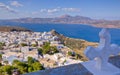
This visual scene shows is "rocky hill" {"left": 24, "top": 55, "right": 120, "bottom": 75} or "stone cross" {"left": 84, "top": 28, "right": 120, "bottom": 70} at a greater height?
"stone cross" {"left": 84, "top": 28, "right": 120, "bottom": 70}

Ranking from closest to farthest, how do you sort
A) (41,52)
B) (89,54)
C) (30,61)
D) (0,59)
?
(89,54) → (30,61) → (0,59) → (41,52)

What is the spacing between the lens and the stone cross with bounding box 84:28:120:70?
1.68 metres

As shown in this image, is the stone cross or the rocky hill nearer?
the stone cross

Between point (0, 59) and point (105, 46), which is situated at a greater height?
point (105, 46)

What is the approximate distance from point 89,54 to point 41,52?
2578 cm

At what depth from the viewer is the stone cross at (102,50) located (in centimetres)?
168

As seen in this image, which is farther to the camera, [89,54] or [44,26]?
[44,26]

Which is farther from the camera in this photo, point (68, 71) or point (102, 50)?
point (68, 71)

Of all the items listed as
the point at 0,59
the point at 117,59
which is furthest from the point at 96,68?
the point at 0,59

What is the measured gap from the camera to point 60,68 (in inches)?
73.5

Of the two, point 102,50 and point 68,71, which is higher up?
point 102,50

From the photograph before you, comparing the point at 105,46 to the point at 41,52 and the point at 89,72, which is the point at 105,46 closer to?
the point at 89,72

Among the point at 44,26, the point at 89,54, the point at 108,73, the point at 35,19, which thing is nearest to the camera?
the point at 89,54

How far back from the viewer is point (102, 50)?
5.73 feet
